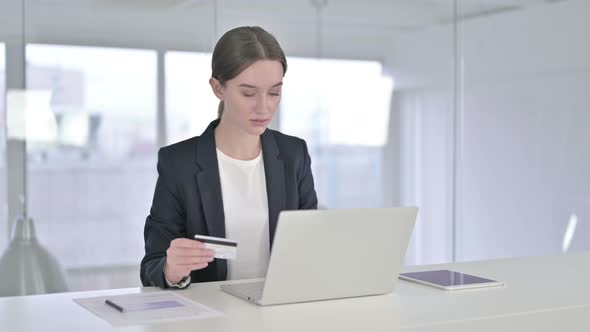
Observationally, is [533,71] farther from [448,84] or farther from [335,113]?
[335,113]

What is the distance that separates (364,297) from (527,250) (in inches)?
131

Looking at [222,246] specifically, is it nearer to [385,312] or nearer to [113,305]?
[113,305]

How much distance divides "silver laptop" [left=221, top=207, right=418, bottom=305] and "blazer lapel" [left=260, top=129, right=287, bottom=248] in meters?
0.52

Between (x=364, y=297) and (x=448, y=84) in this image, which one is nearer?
(x=364, y=297)

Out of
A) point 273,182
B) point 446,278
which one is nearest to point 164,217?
point 273,182

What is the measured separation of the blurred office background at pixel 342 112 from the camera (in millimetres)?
4285

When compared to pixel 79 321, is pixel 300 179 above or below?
above

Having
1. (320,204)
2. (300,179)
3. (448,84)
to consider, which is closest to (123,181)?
(320,204)

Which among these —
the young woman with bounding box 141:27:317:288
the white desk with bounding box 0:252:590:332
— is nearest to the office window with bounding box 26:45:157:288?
the young woman with bounding box 141:27:317:288

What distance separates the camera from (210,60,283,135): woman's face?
2707 mm

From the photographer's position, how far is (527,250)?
5.41 m

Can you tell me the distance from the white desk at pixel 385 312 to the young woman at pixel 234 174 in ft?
0.87

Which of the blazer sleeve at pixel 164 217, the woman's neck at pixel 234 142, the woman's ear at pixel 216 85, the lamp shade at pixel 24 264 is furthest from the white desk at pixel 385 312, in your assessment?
the lamp shade at pixel 24 264

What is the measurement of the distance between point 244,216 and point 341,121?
7.39 ft
